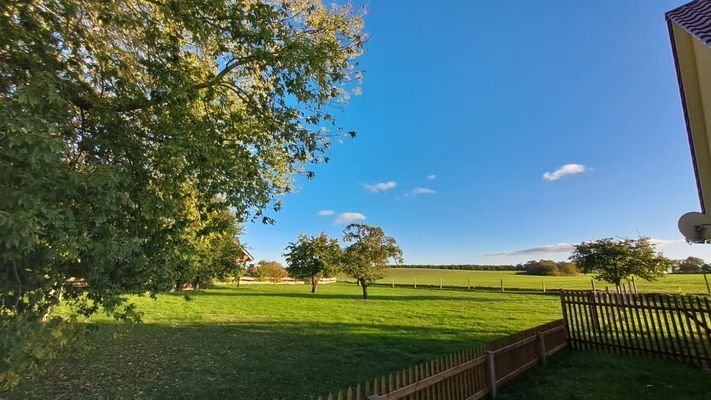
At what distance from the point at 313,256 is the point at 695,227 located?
2630 cm

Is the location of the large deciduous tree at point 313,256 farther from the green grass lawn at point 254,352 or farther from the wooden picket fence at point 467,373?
the wooden picket fence at point 467,373

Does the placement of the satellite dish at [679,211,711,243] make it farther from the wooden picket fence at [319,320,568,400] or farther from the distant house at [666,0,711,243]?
the wooden picket fence at [319,320,568,400]

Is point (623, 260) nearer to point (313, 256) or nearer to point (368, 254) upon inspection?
point (368, 254)

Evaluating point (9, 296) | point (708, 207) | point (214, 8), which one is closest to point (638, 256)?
point (708, 207)

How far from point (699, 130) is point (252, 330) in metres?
14.2

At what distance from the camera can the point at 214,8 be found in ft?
17.3

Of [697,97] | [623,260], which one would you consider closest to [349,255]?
[623,260]

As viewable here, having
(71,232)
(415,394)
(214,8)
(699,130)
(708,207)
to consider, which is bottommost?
(415,394)

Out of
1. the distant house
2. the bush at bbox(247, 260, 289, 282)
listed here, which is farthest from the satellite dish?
the bush at bbox(247, 260, 289, 282)

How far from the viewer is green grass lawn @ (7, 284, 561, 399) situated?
6.87 meters

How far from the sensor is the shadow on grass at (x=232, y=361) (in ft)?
22.2

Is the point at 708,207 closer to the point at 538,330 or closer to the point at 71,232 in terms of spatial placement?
the point at 538,330

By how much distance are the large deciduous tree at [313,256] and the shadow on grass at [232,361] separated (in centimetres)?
1714

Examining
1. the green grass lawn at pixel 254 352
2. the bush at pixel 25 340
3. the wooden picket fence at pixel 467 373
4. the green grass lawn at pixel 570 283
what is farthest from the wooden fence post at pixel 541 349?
the green grass lawn at pixel 570 283
